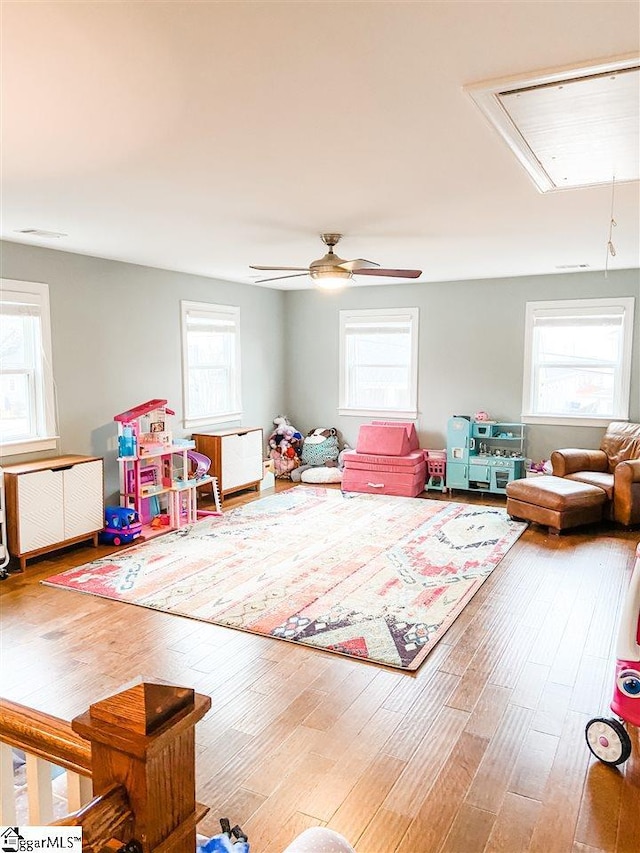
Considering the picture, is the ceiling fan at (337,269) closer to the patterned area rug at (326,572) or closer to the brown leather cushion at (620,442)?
the patterned area rug at (326,572)

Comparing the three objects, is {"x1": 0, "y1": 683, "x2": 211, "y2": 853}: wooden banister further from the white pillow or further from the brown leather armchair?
the white pillow

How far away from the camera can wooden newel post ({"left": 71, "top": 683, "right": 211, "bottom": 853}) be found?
2.75ft

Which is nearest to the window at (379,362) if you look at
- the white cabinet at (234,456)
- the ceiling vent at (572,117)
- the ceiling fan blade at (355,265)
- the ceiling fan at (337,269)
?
the white cabinet at (234,456)

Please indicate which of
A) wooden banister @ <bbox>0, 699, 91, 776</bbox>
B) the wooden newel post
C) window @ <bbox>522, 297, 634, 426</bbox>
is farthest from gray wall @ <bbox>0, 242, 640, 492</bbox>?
the wooden newel post

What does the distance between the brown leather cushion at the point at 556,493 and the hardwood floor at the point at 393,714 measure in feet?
4.07

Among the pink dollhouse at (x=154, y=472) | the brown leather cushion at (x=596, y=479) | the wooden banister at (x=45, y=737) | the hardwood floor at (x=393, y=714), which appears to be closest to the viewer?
the wooden banister at (x=45, y=737)

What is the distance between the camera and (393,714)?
110 inches

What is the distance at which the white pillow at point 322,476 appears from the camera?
789cm

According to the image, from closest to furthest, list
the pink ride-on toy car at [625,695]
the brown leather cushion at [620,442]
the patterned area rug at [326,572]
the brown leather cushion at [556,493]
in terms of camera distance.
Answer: the pink ride-on toy car at [625,695] → the patterned area rug at [326,572] → the brown leather cushion at [556,493] → the brown leather cushion at [620,442]

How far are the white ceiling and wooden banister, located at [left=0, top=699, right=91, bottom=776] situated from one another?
169 centimetres

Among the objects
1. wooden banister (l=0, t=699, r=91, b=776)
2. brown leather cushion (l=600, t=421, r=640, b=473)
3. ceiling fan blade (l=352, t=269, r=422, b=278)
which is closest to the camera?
wooden banister (l=0, t=699, r=91, b=776)

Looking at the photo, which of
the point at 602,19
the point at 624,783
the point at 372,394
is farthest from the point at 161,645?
the point at 372,394

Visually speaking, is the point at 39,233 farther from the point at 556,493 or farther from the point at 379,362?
the point at 556,493

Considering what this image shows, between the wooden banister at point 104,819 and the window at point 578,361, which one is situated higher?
the window at point 578,361
